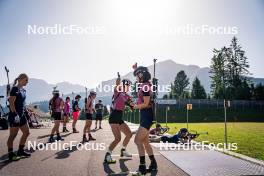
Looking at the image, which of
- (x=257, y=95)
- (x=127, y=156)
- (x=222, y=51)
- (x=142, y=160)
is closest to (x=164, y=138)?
(x=127, y=156)

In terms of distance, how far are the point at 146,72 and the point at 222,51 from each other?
89017mm

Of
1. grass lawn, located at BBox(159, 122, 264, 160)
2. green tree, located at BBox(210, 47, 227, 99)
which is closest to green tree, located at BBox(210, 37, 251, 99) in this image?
green tree, located at BBox(210, 47, 227, 99)

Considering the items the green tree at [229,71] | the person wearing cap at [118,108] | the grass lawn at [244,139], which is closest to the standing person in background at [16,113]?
the person wearing cap at [118,108]

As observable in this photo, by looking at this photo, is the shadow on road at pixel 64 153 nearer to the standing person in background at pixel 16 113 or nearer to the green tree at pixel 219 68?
the standing person in background at pixel 16 113

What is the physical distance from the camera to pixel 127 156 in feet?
28.8

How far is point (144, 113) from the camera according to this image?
6.63 m

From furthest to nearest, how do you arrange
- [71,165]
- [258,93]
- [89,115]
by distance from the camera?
[258,93], [89,115], [71,165]

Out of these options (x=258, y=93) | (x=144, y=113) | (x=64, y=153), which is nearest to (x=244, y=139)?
(x=64, y=153)

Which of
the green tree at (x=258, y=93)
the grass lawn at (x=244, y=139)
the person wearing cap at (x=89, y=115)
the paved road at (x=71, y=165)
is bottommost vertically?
the grass lawn at (x=244, y=139)

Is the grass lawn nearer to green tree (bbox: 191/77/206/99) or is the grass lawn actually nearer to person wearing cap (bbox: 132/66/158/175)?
person wearing cap (bbox: 132/66/158/175)

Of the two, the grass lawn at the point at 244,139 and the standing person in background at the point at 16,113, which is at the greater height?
the standing person in background at the point at 16,113

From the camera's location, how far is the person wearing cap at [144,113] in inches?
253

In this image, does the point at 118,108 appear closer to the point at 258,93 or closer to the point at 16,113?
the point at 16,113

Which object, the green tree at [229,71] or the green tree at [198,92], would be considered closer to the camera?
the green tree at [229,71]
